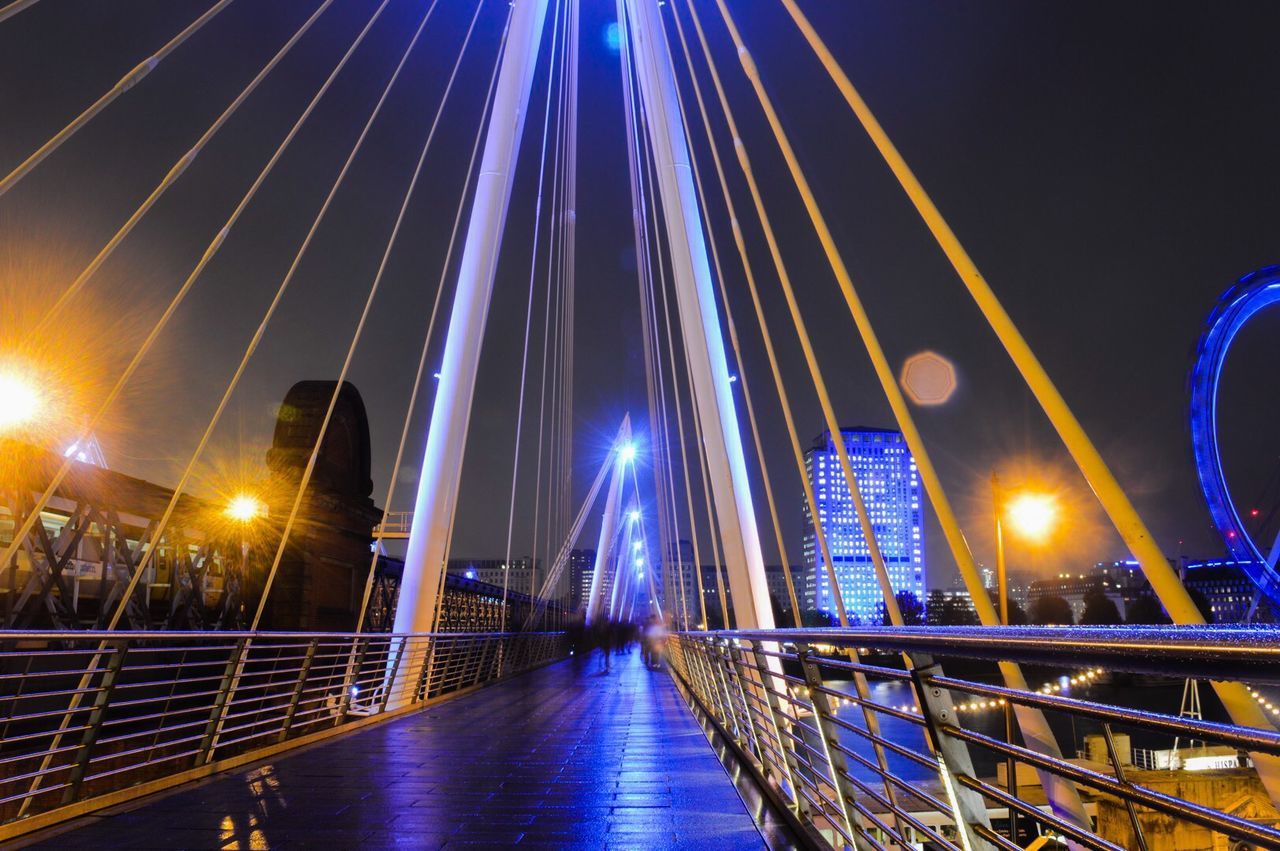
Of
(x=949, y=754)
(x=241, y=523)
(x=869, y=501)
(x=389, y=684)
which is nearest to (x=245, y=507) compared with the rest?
(x=241, y=523)

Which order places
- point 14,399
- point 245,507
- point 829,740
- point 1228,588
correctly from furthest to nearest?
point 1228,588
point 245,507
point 14,399
point 829,740

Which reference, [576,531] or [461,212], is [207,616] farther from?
[576,531]

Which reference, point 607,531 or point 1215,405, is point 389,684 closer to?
point 1215,405

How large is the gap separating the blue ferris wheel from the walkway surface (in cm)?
2002

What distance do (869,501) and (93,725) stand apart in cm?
3096

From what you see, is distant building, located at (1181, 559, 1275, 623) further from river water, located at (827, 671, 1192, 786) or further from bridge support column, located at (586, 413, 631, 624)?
bridge support column, located at (586, 413, 631, 624)

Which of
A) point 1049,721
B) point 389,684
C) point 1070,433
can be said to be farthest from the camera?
point 1049,721

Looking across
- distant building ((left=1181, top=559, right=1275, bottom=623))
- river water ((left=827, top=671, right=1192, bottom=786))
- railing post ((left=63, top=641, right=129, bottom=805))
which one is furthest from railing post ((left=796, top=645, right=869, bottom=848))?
river water ((left=827, top=671, right=1192, bottom=786))

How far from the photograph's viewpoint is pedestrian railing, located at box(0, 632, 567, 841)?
Answer: 17.0 ft

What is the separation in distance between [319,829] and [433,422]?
26.8 ft

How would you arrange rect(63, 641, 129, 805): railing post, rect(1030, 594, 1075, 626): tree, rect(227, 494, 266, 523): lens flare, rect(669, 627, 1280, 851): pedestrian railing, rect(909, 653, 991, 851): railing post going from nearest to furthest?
rect(669, 627, 1280, 851): pedestrian railing
rect(909, 653, 991, 851): railing post
rect(63, 641, 129, 805): railing post
rect(227, 494, 266, 523): lens flare
rect(1030, 594, 1075, 626): tree

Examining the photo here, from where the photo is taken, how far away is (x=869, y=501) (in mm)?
33719

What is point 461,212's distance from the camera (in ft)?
46.9

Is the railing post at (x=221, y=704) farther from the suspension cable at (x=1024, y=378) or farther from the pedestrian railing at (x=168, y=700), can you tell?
the suspension cable at (x=1024, y=378)
